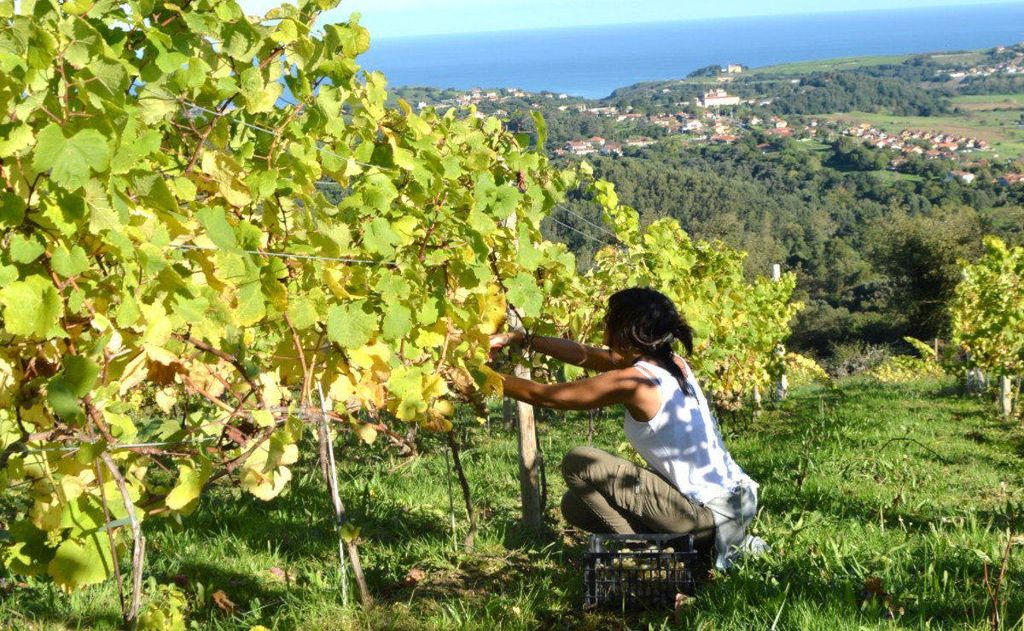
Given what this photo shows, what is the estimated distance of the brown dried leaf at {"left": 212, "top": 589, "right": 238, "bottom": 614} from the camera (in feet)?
9.54

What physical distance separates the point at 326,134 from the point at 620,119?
10865 cm

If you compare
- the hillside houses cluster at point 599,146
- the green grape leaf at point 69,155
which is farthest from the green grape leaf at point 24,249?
the hillside houses cluster at point 599,146

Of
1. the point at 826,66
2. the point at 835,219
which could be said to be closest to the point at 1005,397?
the point at 835,219

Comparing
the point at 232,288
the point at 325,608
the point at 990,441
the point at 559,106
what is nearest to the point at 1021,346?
the point at 990,441

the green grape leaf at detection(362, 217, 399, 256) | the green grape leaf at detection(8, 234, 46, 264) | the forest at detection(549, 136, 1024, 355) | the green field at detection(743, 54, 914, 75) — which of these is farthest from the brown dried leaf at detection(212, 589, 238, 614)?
the green field at detection(743, 54, 914, 75)

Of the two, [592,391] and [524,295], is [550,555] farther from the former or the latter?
[524,295]

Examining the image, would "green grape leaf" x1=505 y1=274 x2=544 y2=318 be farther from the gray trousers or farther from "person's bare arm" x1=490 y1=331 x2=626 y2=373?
the gray trousers

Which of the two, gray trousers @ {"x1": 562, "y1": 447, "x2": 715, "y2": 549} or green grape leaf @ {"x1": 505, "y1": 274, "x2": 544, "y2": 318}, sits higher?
green grape leaf @ {"x1": 505, "y1": 274, "x2": 544, "y2": 318}

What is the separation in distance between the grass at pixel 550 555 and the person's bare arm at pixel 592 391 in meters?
0.62

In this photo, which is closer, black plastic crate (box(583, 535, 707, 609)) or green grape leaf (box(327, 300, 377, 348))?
green grape leaf (box(327, 300, 377, 348))

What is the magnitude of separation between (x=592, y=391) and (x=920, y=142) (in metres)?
98.7

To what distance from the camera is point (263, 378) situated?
2168 millimetres

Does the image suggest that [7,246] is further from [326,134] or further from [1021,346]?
[1021,346]

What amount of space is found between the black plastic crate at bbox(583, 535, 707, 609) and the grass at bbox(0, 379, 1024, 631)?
0.06m
